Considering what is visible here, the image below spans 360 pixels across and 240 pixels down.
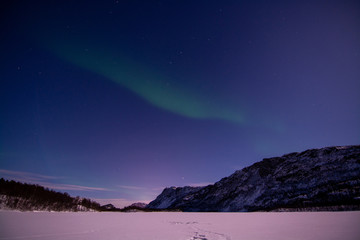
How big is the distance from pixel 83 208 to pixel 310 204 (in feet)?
600

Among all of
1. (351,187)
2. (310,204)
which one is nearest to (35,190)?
(310,204)

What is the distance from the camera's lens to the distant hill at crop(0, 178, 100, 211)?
72.7 metres

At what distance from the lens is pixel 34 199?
85.8m

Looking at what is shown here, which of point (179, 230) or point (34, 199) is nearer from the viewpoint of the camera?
point (179, 230)

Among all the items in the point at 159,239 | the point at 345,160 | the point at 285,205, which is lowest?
the point at 285,205

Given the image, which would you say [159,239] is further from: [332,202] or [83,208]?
[332,202]

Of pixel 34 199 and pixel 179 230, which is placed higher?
pixel 179 230

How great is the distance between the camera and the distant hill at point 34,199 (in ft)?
238

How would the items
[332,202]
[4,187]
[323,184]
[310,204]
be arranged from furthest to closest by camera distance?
[323,184], [310,204], [332,202], [4,187]

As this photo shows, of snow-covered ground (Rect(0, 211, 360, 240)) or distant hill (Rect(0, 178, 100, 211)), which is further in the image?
distant hill (Rect(0, 178, 100, 211))

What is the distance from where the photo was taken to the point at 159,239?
1311 centimetres

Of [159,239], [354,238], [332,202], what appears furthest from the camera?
[332,202]

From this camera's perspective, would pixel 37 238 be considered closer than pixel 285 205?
Yes

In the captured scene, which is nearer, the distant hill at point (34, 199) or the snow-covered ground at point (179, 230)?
the snow-covered ground at point (179, 230)
